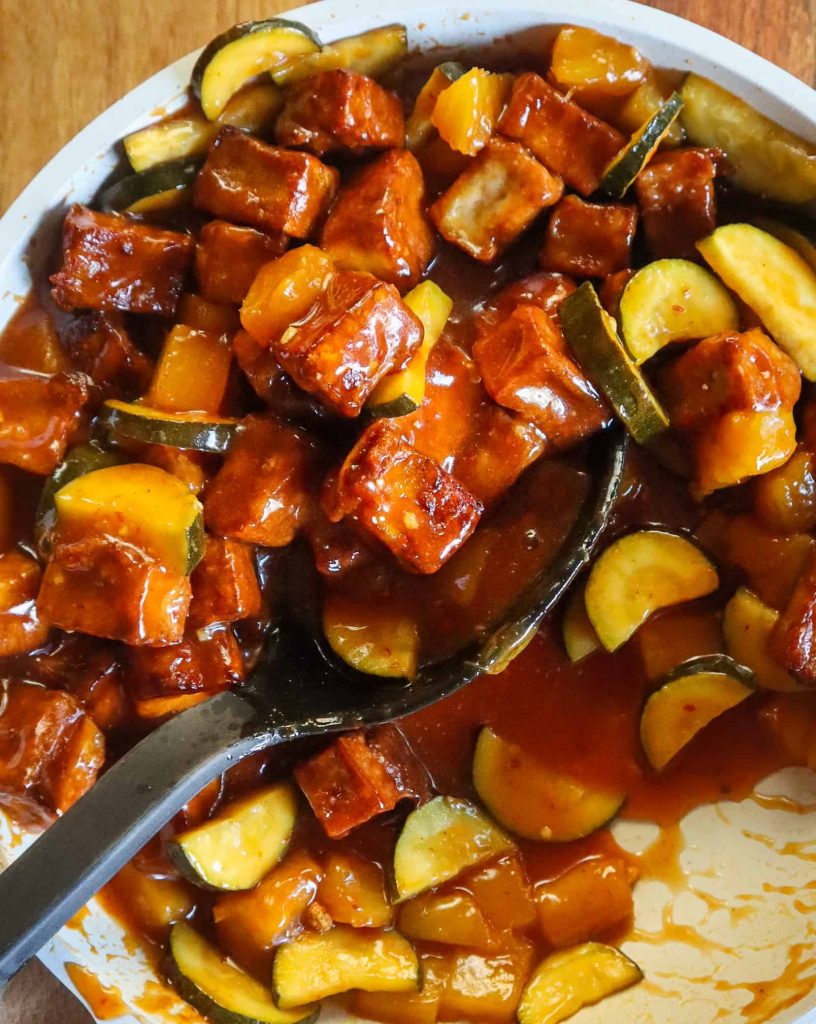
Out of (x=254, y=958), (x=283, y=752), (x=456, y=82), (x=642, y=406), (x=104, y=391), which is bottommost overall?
(x=254, y=958)

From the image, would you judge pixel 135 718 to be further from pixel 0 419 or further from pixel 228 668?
pixel 0 419

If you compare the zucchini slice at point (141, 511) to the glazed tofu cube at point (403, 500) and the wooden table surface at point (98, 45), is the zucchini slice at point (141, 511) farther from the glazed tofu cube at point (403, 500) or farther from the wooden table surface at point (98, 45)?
the wooden table surface at point (98, 45)

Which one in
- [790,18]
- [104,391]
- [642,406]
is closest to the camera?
[642,406]

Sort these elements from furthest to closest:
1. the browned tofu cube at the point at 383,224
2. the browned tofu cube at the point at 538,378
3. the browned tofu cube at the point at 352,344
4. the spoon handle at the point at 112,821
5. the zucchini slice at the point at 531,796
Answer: the zucchini slice at the point at 531,796 → the browned tofu cube at the point at 383,224 → the browned tofu cube at the point at 538,378 → the browned tofu cube at the point at 352,344 → the spoon handle at the point at 112,821

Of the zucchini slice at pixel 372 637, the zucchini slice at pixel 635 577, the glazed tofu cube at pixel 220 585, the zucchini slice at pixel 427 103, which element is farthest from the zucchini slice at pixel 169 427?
the zucchini slice at pixel 635 577

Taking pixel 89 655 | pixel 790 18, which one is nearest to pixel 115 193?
pixel 89 655

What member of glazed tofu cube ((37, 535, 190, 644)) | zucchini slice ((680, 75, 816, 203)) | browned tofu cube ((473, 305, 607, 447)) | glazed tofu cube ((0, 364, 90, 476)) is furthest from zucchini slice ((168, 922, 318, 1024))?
zucchini slice ((680, 75, 816, 203))
